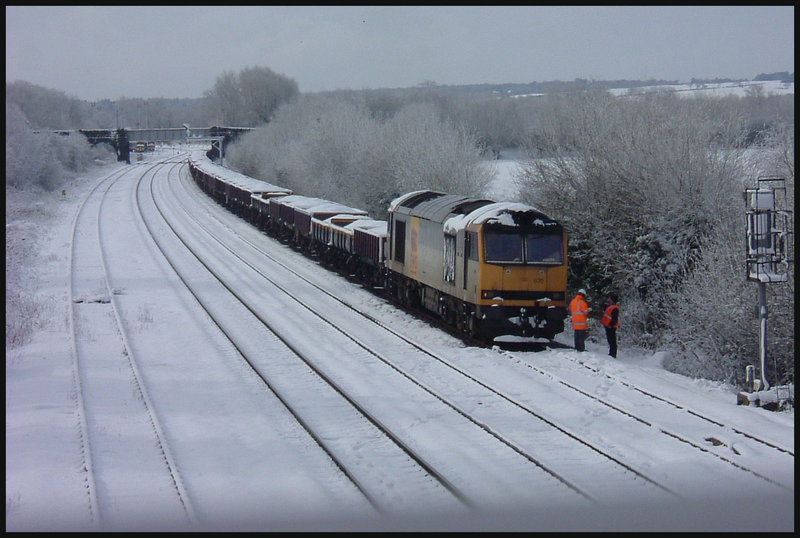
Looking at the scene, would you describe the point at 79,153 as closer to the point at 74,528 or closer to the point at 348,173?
the point at 348,173

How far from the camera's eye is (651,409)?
41.4 feet

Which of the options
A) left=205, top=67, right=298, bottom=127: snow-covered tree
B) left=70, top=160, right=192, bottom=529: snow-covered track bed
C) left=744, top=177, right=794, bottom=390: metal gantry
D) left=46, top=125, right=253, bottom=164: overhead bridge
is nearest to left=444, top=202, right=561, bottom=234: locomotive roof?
left=744, top=177, right=794, bottom=390: metal gantry

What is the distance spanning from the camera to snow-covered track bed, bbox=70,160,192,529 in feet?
28.7

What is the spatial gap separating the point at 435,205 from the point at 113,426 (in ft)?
35.7

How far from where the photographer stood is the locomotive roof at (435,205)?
19328 mm

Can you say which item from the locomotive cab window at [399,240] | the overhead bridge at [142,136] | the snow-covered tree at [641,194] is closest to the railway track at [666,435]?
the snow-covered tree at [641,194]

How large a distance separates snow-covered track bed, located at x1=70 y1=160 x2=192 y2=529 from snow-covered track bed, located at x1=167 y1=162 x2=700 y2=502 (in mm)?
3255

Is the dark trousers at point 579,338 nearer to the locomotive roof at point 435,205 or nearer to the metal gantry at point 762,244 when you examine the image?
the locomotive roof at point 435,205

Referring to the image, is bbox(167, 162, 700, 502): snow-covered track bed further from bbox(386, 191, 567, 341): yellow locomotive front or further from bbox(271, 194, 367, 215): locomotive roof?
bbox(271, 194, 367, 215): locomotive roof

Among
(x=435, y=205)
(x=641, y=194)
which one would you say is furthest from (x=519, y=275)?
(x=641, y=194)

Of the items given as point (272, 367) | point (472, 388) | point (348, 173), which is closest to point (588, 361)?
point (472, 388)

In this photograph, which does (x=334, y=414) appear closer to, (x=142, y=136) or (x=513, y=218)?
(x=513, y=218)

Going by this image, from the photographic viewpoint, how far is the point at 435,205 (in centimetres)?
2084

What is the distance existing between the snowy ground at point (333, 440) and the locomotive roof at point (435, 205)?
2727mm
